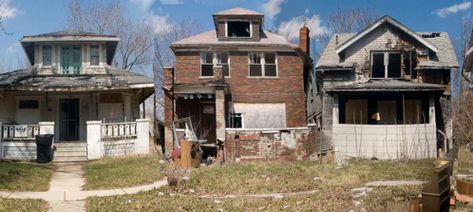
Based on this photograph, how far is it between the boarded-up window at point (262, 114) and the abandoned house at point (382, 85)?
97.3 inches

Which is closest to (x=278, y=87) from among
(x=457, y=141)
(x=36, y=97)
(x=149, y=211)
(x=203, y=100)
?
(x=203, y=100)

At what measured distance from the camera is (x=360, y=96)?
23875mm

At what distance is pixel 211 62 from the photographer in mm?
25781

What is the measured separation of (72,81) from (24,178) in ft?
32.2

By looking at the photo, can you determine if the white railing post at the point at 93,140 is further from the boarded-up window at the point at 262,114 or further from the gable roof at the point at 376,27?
the gable roof at the point at 376,27

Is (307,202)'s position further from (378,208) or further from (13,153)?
(13,153)

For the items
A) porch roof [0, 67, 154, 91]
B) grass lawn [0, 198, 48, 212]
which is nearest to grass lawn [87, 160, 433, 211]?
grass lawn [0, 198, 48, 212]

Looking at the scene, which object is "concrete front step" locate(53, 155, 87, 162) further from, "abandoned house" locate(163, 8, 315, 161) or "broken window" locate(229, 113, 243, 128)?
"broken window" locate(229, 113, 243, 128)

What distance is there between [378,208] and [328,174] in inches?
258

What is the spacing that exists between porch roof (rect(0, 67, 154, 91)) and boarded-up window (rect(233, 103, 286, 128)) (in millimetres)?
5627

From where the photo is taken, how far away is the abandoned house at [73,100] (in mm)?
21344

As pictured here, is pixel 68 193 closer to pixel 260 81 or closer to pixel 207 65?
pixel 207 65

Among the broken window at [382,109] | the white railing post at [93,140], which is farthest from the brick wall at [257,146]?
the white railing post at [93,140]

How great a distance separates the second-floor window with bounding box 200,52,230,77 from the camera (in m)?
25.7
